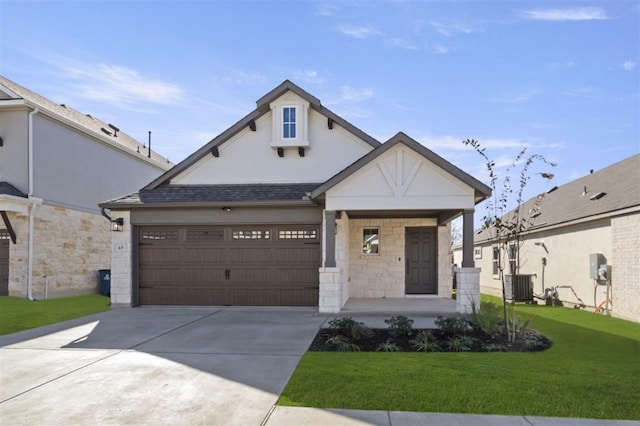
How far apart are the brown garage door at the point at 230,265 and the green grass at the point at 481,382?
17.7 ft

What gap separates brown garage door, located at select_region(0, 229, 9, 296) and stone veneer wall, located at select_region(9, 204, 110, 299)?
325mm

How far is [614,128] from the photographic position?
45.1 feet

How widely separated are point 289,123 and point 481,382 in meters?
9.93

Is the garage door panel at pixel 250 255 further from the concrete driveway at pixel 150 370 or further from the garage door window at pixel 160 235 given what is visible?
the concrete driveway at pixel 150 370

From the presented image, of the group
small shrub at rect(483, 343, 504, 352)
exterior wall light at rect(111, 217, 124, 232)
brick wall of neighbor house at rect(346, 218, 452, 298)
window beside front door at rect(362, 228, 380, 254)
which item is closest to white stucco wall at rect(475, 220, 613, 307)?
brick wall of neighbor house at rect(346, 218, 452, 298)

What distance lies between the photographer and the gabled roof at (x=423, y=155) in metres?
10.3

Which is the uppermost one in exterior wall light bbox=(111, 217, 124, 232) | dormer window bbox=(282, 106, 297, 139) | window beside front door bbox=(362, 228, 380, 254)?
dormer window bbox=(282, 106, 297, 139)

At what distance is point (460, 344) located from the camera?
7.08 m

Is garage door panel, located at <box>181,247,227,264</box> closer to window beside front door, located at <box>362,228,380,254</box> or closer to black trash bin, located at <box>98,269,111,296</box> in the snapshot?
window beside front door, located at <box>362,228,380,254</box>

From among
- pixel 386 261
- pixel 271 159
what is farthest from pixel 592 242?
pixel 271 159

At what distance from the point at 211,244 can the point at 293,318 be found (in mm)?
3672

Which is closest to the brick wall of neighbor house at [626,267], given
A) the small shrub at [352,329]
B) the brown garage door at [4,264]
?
the small shrub at [352,329]

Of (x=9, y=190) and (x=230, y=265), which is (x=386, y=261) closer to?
(x=230, y=265)

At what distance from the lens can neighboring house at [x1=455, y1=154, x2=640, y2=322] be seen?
35.9 feet
